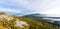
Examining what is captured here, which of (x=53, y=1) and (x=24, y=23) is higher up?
(x=53, y=1)

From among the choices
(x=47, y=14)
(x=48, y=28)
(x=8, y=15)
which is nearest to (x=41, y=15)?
(x=47, y=14)

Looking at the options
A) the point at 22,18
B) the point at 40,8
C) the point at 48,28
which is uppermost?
the point at 40,8

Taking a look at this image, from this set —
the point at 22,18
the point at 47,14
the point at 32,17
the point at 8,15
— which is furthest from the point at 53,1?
the point at 8,15

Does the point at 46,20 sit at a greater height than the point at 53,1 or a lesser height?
lesser

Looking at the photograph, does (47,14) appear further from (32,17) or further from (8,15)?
(8,15)

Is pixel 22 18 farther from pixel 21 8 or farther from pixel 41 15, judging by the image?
pixel 41 15

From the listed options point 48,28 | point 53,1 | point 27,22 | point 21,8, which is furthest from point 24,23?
point 53,1

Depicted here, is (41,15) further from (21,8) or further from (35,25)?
(21,8)
